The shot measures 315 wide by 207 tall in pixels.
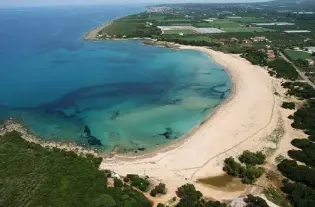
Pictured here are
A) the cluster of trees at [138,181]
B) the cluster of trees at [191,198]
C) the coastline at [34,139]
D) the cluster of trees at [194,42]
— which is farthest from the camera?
the cluster of trees at [194,42]

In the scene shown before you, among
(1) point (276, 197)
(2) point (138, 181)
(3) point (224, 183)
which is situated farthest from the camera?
(3) point (224, 183)

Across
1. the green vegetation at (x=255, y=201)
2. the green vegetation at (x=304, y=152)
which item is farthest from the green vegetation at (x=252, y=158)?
the green vegetation at (x=255, y=201)

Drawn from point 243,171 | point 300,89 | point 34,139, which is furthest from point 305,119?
point 34,139

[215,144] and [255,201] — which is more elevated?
[255,201]

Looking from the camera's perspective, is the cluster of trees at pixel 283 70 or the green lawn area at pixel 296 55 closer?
the cluster of trees at pixel 283 70

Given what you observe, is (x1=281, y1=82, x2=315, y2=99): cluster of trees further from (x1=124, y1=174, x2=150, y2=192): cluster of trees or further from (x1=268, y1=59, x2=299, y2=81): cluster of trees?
(x1=124, y1=174, x2=150, y2=192): cluster of trees

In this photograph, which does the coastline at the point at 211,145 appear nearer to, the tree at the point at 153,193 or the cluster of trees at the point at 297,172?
the tree at the point at 153,193

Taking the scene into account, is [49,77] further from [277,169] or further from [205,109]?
[277,169]

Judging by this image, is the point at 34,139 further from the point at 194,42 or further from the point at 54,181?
the point at 194,42
